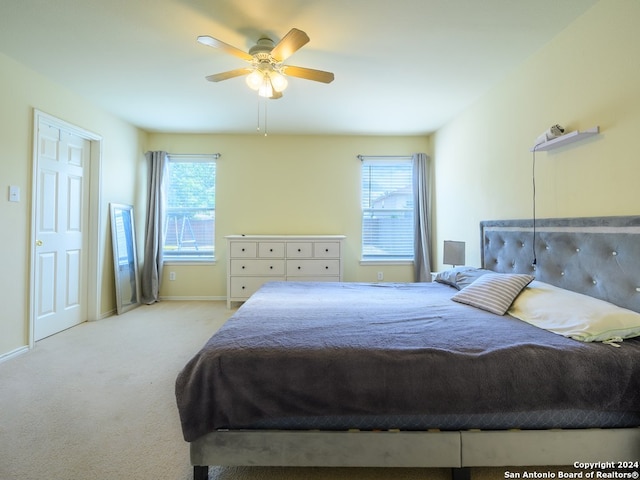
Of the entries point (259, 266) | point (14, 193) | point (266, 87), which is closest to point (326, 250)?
point (259, 266)

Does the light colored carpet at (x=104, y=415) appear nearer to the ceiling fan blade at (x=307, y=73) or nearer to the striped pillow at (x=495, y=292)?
the striped pillow at (x=495, y=292)

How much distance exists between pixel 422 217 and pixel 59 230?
14.4ft

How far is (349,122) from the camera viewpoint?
398 cm

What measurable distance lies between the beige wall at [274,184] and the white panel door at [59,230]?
1301 mm

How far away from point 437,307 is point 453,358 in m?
0.79

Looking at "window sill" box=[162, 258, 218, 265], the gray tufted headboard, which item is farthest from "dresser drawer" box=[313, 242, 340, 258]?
the gray tufted headboard

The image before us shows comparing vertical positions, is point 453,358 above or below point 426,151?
below

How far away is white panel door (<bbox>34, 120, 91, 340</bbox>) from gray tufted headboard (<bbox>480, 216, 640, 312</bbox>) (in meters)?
4.32

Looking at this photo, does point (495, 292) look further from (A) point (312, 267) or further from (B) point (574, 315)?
(A) point (312, 267)

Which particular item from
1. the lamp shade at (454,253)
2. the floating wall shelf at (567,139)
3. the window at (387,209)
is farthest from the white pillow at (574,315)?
the window at (387,209)

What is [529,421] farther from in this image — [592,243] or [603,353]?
[592,243]

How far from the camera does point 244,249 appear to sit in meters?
4.07

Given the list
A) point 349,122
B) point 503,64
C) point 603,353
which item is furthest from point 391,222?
point 603,353

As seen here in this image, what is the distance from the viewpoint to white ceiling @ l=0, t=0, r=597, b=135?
196 centimetres
